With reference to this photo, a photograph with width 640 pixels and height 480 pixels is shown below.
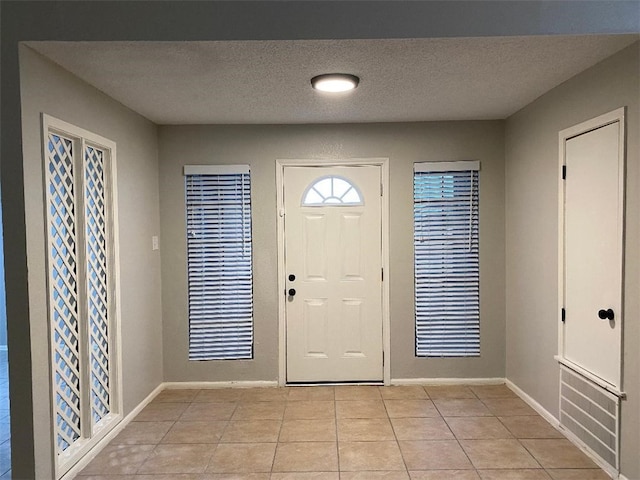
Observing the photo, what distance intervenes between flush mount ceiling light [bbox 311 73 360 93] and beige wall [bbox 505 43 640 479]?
4.47 feet

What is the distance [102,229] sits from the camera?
2.95m

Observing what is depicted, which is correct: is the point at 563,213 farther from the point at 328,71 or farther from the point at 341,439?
the point at 341,439

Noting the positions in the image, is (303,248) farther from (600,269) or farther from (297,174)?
(600,269)

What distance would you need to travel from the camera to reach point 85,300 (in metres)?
2.68

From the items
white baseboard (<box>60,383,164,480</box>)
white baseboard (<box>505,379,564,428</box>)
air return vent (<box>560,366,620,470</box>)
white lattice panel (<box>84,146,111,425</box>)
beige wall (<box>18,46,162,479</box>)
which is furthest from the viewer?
white baseboard (<box>505,379,564,428</box>)

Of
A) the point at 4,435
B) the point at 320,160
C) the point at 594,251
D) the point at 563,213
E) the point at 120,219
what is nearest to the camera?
the point at 594,251

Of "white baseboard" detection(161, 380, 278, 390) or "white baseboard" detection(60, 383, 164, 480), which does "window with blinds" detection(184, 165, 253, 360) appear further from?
"white baseboard" detection(60, 383, 164, 480)

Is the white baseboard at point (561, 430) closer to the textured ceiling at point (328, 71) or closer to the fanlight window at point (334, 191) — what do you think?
the fanlight window at point (334, 191)

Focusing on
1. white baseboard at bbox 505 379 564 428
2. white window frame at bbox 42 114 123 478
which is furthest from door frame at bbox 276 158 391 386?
white window frame at bbox 42 114 123 478

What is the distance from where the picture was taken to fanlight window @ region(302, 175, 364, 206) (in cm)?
386

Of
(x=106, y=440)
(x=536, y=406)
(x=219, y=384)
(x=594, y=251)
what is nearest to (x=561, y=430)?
(x=536, y=406)

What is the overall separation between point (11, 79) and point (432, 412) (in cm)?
330

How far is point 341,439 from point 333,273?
1422 millimetres

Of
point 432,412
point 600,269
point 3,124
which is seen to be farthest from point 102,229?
point 600,269
